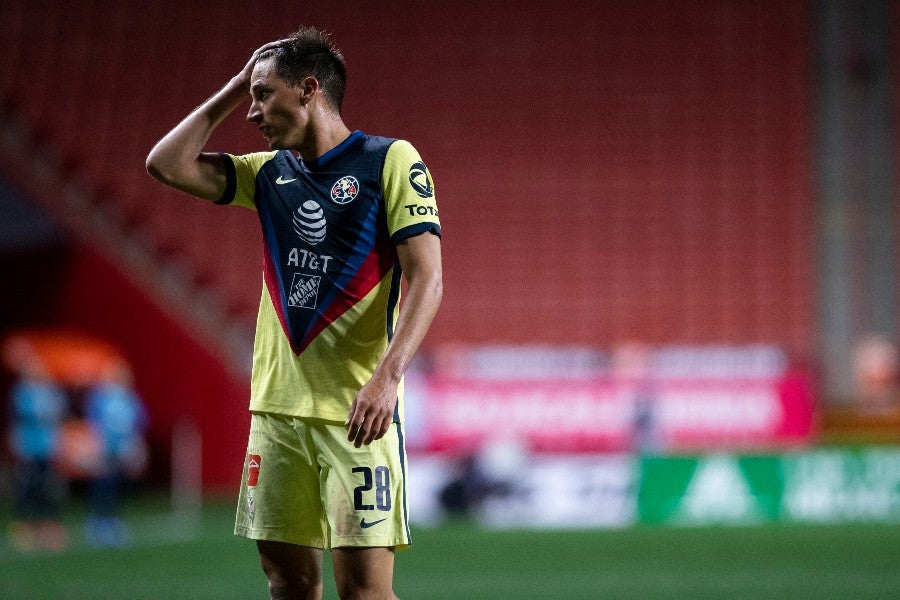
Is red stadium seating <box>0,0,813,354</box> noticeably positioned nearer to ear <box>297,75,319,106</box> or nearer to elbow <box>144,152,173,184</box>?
elbow <box>144,152,173,184</box>

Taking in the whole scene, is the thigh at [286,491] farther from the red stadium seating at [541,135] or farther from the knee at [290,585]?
the red stadium seating at [541,135]

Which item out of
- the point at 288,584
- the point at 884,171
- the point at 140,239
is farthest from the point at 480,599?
the point at 884,171

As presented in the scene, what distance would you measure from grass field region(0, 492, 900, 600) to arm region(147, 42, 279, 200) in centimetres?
439

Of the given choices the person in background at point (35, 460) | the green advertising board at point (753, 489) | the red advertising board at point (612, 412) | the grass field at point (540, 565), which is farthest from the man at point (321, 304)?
the red advertising board at point (612, 412)

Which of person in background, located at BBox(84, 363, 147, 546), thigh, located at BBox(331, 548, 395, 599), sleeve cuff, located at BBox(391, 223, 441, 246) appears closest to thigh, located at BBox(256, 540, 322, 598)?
thigh, located at BBox(331, 548, 395, 599)

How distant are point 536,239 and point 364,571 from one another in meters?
14.3

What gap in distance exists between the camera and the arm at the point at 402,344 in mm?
3381

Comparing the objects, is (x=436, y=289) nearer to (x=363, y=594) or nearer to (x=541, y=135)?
(x=363, y=594)

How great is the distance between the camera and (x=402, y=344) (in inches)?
134

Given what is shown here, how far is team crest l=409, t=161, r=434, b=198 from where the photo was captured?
3.58 metres

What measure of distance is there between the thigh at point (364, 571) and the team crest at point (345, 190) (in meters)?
0.91

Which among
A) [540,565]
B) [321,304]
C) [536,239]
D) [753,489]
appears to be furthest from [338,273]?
[536,239]

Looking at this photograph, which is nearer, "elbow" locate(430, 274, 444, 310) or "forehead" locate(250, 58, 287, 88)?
"elbow" locate(430, 274, 444, 310)

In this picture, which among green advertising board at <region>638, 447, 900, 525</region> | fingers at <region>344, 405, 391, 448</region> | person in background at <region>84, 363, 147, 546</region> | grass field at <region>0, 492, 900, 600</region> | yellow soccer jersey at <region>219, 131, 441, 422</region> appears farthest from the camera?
green advertising board at <region>638, 447, 900, 525</region>
